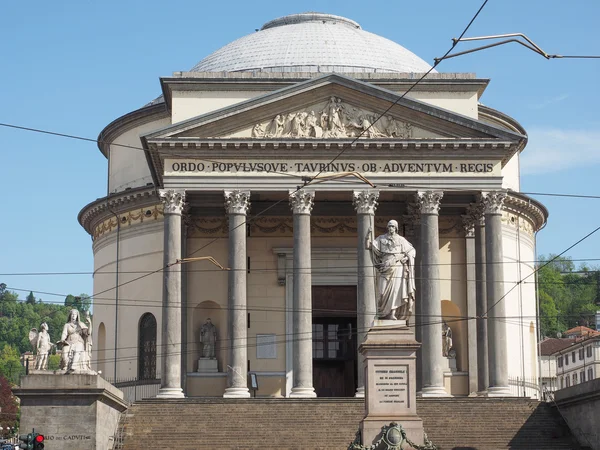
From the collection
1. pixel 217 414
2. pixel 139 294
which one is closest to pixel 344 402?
pixel 217 414

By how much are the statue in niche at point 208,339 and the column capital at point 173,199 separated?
22.8 feet

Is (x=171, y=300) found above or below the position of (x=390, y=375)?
above

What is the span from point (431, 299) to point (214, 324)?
11.1 meters

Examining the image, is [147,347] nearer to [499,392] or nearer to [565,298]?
[499,392]

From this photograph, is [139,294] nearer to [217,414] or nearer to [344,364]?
[344,364]

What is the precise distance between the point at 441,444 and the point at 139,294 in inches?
995

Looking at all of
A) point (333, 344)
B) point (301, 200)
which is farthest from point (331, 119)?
point (333, 344)

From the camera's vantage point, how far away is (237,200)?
172ft

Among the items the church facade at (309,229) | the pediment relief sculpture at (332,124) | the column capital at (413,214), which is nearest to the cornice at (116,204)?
the church facade at (309,229)

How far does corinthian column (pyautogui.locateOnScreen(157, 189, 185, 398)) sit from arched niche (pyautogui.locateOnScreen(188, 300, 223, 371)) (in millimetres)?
5427

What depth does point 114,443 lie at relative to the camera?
43250 millimetres

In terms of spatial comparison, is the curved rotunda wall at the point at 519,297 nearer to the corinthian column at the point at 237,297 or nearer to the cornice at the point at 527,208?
the cornice at the point at 527,208

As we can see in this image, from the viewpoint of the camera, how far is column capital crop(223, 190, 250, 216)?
52.4 m

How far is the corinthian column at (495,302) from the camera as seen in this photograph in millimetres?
51594
